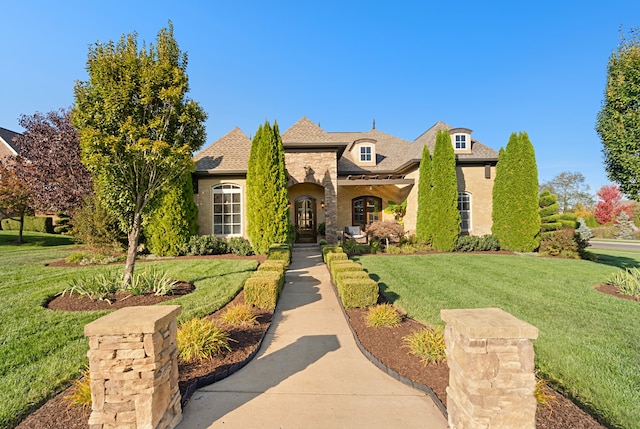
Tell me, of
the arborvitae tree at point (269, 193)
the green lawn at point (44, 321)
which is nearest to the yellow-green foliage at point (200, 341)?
the green lawn at point (44, 321)

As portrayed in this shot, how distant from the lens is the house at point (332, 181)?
13.1 meters

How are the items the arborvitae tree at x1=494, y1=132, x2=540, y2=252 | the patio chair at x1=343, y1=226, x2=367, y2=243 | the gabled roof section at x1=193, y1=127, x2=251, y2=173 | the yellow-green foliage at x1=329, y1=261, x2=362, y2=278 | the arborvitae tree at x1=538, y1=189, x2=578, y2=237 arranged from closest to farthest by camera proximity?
the yellow-green foliage at x1=329, y1=261, x2=362, y2=278, the arborvitae tree at x1=538, y1=189, x2=578, y2=237, the arborvitae tree at x1=494, y1=132, x2=540, y2=252, the gabled roof section at x1=193, y1=127, x2=251, y2=173, the patio chair at x1=343, y1=226, x2=367, y2=243

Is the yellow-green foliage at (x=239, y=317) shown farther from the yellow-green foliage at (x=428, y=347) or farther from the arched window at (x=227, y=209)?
the arched window at (x=227, y=209)

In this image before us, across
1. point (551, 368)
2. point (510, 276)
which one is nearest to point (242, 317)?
point (551, 368)

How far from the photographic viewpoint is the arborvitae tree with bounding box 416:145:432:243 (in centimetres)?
1306

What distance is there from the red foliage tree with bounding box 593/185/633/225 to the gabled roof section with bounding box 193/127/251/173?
131 ft

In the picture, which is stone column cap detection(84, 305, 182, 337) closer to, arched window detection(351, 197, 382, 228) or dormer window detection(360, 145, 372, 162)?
arched window detection(351, 197, 382, 228)

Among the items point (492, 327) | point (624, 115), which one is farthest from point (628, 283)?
point (492, 327)

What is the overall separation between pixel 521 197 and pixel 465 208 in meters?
2.46

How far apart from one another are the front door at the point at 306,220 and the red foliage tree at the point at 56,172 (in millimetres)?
10323

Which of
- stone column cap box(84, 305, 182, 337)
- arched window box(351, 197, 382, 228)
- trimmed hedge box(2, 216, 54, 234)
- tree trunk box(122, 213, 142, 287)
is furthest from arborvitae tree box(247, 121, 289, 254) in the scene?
trimmed hedge box(2, 216, 54, 234)

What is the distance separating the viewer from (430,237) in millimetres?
Result: 13078

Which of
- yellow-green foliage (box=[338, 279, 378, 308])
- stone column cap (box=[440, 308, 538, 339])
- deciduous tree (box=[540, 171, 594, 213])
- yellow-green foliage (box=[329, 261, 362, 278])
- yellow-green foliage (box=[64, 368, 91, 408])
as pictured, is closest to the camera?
stone column cap (box=[440, 308, 538, 339])

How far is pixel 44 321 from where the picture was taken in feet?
15.2
